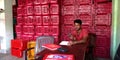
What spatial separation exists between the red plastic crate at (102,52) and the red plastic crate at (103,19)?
80 cm

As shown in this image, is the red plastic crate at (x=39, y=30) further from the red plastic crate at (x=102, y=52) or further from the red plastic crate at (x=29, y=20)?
the red plastic crate at (x=102, y=52)

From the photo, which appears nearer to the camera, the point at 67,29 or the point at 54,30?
the point at 54,30

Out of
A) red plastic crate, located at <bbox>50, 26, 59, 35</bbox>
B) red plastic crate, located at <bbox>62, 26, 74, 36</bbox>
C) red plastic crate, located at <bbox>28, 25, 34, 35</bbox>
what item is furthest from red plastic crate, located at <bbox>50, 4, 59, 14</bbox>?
red plastic crate, located at <bbox>28, 25, 34, 35</bbox>

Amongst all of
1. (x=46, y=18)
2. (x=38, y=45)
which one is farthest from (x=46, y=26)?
(x=38, y=45)

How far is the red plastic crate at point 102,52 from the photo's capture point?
5172 mm

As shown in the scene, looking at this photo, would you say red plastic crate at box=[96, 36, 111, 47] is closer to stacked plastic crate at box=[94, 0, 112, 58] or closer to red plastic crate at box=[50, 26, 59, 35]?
stacked plastic crate at box=[94, 0, 112, 58]

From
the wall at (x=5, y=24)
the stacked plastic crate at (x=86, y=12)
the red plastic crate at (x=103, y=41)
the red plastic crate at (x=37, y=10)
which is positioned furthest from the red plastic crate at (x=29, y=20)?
the red plastic crate at (x=103, y=41)

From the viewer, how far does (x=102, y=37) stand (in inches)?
205

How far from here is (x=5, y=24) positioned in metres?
5.99

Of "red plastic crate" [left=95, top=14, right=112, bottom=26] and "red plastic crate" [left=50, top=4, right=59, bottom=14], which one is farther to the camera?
"red plastic crate" [left=50, top=4, right=59, bottom=14]

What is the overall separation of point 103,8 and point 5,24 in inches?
136

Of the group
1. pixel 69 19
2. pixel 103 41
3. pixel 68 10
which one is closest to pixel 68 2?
pixel 68 10

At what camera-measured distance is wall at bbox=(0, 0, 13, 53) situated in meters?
5.96

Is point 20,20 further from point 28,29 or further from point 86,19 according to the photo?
point 86,19
